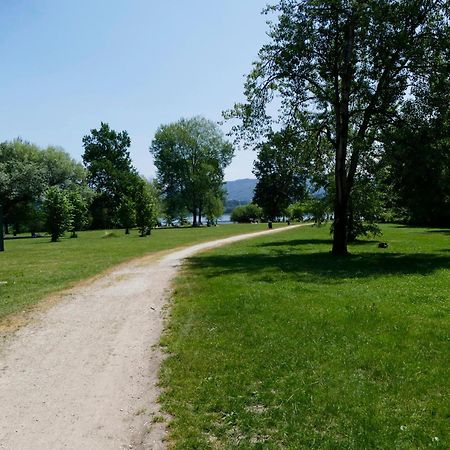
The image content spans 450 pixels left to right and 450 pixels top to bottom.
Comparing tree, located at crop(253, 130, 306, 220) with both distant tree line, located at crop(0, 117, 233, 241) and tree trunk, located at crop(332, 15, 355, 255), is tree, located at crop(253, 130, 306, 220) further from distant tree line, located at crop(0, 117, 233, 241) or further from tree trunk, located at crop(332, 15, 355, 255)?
distant tree line, located at crop(0, 117, 233, 241)

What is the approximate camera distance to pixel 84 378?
655cm

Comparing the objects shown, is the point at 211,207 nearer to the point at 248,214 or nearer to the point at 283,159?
the point at 248,214

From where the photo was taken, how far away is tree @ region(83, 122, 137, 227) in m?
77.1

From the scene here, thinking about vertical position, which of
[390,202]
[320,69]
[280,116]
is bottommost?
[390,202]

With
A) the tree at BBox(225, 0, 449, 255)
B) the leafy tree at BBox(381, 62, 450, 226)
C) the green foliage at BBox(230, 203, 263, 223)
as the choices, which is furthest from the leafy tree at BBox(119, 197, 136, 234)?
the green foliage at BBox(230, 203, 263, 223)

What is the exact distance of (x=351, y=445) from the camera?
4.51m

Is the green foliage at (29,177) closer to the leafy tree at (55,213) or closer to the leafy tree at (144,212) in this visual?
the leafy tree at (55,213)

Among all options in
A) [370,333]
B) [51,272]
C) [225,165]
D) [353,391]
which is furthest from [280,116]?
[225,165]

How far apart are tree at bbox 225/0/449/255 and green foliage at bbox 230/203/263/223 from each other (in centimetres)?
7165

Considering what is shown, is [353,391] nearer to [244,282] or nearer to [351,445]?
[351,445]

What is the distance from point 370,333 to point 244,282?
6.16 metres

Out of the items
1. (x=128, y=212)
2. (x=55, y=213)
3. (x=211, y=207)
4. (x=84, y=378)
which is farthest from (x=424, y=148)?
(x=211, y=207)

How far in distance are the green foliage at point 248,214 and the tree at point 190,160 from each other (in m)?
18.2

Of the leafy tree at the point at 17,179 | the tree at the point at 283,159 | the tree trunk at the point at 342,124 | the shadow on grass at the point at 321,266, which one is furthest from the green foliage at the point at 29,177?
the tree trunk at the point at 342,124
